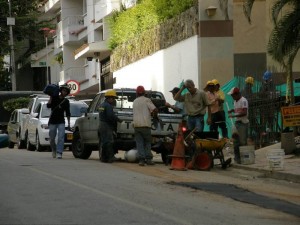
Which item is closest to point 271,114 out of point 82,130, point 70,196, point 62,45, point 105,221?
point 82,130

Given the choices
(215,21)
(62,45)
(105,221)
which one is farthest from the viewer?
(62,45)

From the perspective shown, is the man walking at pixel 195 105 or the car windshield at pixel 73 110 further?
the car windshield at pixel 73 110

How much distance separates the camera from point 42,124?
87.7ft

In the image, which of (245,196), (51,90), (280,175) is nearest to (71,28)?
(51,90)

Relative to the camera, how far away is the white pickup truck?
1988 centimetres

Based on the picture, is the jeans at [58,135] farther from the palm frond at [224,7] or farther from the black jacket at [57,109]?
the palm frond at [224,7]

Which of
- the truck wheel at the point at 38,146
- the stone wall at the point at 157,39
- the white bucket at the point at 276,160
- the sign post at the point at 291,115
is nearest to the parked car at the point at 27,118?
the truck wheel at the point at 38,146

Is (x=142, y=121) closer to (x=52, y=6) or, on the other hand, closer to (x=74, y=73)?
(x=74, y=73)

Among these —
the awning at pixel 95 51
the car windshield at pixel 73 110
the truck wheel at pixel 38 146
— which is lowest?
the truck wheel at pixel 38 146

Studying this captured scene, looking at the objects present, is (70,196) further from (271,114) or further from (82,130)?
(271,114)

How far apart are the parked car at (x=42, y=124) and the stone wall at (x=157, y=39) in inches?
199

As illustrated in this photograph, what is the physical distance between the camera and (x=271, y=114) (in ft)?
75.4

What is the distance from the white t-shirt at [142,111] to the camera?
1886 centimetres

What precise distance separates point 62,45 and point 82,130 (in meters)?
35.3
